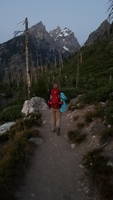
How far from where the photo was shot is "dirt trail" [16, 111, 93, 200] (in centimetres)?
882

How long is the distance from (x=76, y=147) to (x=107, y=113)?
6.20 ft

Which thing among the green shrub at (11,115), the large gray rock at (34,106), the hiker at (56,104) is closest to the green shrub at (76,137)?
the hiker at (56,104)

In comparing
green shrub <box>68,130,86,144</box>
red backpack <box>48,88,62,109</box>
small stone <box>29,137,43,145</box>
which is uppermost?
red backpack <box>48,88,62,109</box>

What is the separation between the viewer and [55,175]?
9836 mm

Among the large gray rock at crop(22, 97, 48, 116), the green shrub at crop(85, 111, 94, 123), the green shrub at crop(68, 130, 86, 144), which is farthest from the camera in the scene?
the large gray rock at crop(22, 97, 48, 116)

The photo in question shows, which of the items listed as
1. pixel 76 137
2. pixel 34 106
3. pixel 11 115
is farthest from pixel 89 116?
pixel 11 115

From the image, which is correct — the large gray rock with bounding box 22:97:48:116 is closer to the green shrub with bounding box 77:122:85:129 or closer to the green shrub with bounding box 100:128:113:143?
the green shrub with bounding box 77:122:85:129

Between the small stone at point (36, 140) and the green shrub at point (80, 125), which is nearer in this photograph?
the small stone at point (36, 140)

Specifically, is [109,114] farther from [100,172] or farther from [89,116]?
[100,172]

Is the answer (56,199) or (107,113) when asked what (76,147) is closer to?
(107,113)

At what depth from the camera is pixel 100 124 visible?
12883mm

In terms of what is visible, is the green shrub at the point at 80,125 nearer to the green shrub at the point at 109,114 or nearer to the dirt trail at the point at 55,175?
the dirt trail at the point at 55,175

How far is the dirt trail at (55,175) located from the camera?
28.9 feet

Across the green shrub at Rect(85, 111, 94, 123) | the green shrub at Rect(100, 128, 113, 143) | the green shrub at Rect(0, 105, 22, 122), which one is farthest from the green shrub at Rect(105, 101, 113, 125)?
the green shrub at Rect(0, 105, 22, 122)
